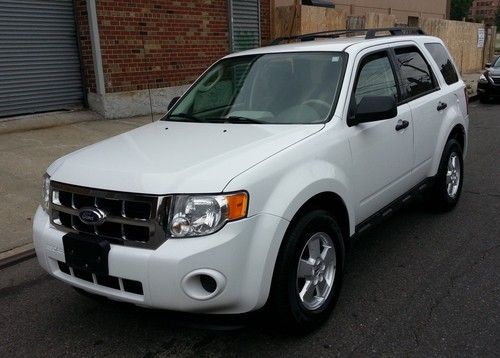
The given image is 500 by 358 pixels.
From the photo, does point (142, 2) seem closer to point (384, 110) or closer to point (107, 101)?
point (107, 101)

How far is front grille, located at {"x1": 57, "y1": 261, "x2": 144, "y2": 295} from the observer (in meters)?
2.74

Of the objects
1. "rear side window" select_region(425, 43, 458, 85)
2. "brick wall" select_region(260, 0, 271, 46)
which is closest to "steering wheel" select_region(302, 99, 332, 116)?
"rear side window" select_region(425, 43, 458, 85)

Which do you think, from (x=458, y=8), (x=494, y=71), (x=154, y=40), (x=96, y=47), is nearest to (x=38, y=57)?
(x=96, y=47)

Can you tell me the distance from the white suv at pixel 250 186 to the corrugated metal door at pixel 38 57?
5.43m

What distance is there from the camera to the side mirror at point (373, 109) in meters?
3.50

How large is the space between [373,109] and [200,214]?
1.51 metres

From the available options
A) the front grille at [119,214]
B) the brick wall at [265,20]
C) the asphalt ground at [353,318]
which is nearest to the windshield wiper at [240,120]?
the front grille at [119,214]

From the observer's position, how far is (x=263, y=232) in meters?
2.72

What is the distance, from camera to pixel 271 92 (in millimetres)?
3928

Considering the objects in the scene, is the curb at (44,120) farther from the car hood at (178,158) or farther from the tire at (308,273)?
the tire at (308,273)

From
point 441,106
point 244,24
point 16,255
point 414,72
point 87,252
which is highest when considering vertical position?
point 244,24

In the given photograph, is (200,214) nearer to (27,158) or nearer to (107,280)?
(107,280)

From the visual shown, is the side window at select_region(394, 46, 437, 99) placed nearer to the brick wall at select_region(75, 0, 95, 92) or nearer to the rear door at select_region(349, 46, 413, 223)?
the rear door at select_region(349, 46, 413, 223)

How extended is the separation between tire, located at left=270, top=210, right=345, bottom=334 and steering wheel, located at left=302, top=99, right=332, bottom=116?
750 millimetres
